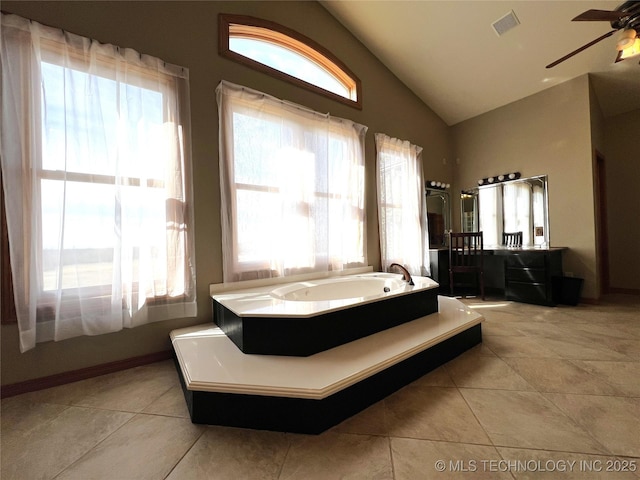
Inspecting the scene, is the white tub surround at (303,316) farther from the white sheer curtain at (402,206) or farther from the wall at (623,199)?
the wall at (623,199)

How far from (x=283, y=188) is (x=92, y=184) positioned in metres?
1.46

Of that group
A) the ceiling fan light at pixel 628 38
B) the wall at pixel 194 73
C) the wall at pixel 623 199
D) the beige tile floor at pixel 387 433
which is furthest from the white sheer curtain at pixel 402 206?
the wall at pixel 623 199

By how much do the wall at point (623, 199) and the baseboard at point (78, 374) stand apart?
6.20 meters

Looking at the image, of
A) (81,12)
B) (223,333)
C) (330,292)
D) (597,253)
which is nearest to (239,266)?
(223,333)

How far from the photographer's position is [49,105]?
5.40 feet

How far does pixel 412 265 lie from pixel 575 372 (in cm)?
227

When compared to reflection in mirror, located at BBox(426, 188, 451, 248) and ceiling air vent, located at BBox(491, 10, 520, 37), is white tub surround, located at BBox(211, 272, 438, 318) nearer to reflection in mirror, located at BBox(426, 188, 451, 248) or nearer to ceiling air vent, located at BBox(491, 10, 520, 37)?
reflection in mirror, located at BBox(426, 188, 451, 248)

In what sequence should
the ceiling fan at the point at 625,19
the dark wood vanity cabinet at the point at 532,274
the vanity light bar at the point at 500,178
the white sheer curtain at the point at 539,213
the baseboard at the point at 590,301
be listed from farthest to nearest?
the vanity light bar at the point at 500,178
the white sheer curtain at the point at 539,213
the baseboard at the point at 590,301
the dark wood vanity cabinet at the point at 532,274
the ceiling fan at the point at 625,19

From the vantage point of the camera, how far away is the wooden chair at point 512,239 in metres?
4.09

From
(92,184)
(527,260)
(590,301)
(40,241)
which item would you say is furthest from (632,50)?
(40,241)

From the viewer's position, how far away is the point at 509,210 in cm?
423

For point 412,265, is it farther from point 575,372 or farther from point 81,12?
A: point 81,12

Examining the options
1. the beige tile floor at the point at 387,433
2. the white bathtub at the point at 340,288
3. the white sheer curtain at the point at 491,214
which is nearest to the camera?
the beige tile floor at the point at 387,433

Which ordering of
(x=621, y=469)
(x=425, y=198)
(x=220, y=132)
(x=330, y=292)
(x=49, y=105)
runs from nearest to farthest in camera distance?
1. (x=621, y=469)
2. (x=49, y=105)
3. (x=220, y=132)
4. (x=330, y=292)
5. (x=425, y=198)
